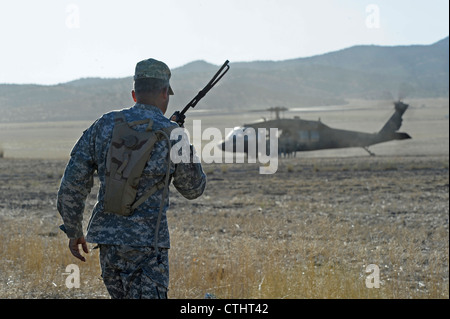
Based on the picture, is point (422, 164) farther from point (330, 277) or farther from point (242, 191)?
point (330, 277)

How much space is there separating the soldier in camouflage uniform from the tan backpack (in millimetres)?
54

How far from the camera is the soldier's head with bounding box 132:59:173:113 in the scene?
3930mm

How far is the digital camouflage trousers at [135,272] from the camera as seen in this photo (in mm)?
3797

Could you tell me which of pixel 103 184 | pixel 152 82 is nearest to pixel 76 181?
pixel 103 184

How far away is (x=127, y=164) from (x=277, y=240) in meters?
6.36

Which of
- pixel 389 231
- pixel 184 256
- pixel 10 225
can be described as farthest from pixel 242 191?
pixel 184 256

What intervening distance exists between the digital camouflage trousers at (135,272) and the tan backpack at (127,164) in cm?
27

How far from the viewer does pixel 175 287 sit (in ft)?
20.7

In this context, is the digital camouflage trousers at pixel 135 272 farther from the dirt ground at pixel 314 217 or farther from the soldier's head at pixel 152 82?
the dirt ground at pixel 314 217
